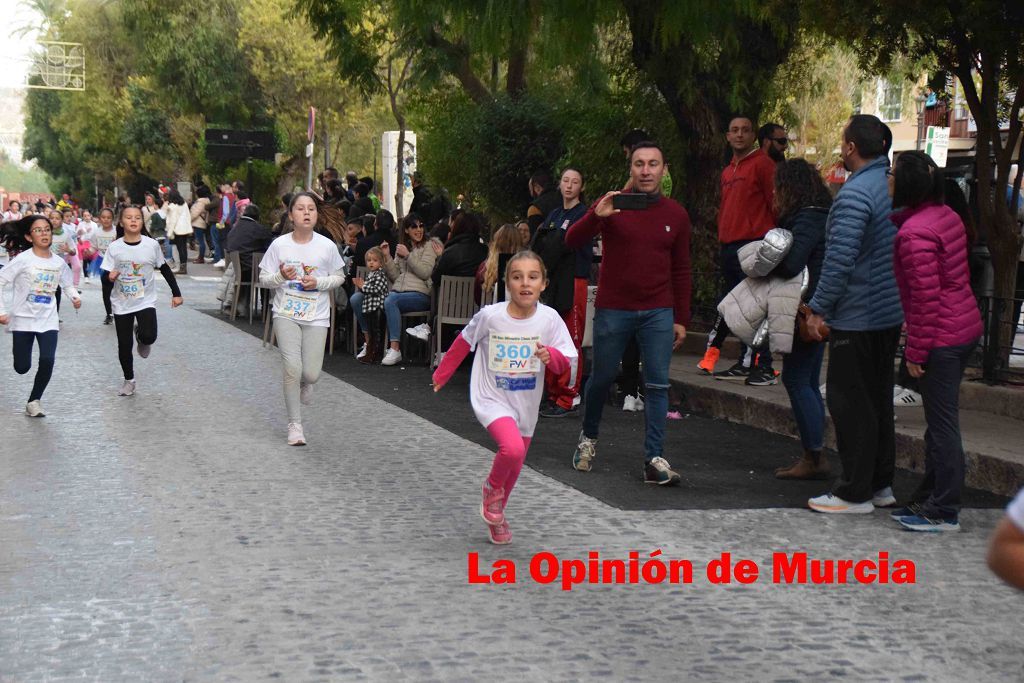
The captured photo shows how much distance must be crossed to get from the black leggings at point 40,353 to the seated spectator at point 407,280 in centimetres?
436

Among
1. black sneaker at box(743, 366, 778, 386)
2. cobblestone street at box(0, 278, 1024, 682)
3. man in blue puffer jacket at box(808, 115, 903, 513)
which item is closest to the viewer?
cobblestone street at box(0, 278, 1024, 682)

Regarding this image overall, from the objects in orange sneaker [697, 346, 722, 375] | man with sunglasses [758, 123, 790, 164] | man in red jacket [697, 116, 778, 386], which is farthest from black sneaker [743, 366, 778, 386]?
man with sunglasses [758, 123, 790, 164]

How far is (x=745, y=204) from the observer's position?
1096 cm

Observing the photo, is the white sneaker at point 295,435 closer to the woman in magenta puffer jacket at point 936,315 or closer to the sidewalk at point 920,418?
the sidewalk at point 920,418

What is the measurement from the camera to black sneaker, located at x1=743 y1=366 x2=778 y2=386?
11.1 metres

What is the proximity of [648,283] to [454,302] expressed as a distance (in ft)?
20.0

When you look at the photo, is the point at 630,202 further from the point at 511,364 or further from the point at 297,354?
the point at 297,354

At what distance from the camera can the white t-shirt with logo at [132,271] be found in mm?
12094

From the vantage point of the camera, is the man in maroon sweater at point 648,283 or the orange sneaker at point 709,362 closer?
the man in maroon sweater at point 648,283

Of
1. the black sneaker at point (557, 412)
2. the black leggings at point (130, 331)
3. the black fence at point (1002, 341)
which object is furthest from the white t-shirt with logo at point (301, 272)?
the black fence at point (1002, 341)

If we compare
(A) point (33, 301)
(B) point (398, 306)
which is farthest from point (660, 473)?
(B) point (398, 306)

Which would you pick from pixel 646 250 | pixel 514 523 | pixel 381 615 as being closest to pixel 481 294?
pixel 646 250

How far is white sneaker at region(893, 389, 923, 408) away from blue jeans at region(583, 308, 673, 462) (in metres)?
3.01

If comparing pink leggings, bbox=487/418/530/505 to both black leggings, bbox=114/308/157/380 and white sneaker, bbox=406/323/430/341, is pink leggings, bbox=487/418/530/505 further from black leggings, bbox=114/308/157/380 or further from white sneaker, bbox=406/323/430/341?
white sneaker, bbox=406/323/430/341
